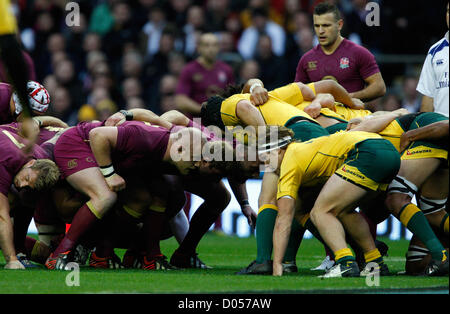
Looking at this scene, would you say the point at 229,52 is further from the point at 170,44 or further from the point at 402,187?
the point at 402,187

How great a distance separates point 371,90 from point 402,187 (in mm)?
2190

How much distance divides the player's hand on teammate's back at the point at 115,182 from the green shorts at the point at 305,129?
1.58 m

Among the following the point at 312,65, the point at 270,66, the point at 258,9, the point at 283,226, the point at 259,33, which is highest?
the point at 258,9

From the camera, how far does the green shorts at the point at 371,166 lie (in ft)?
23.1

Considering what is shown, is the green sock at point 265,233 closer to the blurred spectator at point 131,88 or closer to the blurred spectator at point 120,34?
the blurred spectator at point 131,88

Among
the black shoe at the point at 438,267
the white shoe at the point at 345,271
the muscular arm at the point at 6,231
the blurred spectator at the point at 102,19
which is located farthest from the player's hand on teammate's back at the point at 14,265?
the blurred spectator at the point at 102,19

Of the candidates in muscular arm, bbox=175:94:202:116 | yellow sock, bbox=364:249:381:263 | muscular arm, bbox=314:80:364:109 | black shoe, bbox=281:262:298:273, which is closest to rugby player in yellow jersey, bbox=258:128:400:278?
yellow sock, bbox=364:249:381:263

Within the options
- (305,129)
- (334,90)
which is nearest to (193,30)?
(334,90)

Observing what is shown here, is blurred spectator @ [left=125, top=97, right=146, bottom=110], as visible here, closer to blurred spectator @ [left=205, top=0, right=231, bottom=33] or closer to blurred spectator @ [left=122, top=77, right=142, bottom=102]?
blurred spectator @ [left=122, top=77, right=142, bottom=102]

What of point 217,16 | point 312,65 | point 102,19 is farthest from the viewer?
point 102,19

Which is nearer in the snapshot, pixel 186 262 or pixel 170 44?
pixel 186 262

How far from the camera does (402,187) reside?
24.8 feet

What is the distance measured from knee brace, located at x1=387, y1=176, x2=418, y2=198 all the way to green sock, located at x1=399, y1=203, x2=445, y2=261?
0.58 ft

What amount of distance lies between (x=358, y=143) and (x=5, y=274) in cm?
310
